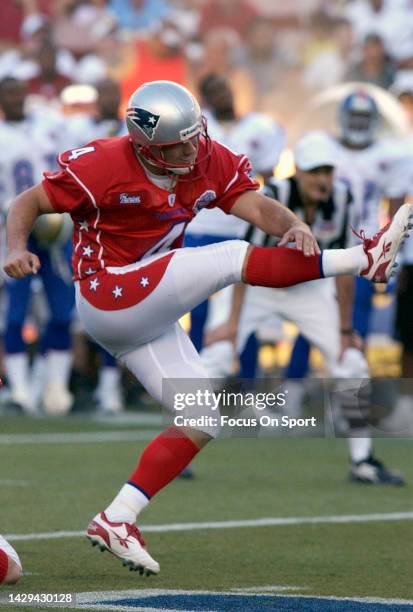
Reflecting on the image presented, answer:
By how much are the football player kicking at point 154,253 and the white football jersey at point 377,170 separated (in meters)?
4.69

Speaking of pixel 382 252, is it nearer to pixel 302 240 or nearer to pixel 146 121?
pixel 302 240

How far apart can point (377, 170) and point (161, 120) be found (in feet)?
17.5

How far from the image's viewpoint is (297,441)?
9812mm

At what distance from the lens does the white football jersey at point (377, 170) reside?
10086 mm

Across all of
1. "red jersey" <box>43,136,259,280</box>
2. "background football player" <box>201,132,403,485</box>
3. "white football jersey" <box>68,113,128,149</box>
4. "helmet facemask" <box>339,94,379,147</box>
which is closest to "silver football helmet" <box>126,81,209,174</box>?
"red jersey" <box>43,136,259,280</box>

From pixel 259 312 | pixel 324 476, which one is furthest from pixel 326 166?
pixel 324 476

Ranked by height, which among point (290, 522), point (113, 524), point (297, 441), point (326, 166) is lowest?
point (297, 441)

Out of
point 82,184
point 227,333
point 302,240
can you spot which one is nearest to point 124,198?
point 82,184

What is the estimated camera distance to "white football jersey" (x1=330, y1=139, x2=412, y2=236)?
10086mm

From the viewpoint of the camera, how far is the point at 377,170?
405 inches

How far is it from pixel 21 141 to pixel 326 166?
12.3ft

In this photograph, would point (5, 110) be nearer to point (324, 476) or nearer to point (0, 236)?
point (0, 236)

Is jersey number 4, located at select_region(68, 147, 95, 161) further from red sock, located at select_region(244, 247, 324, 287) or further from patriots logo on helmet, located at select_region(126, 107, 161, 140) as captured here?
red sock, located at select_region(244, 247, 324, 287)

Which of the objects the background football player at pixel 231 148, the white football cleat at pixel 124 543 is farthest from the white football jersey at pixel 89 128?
the white football cleat at pixel 124 543
